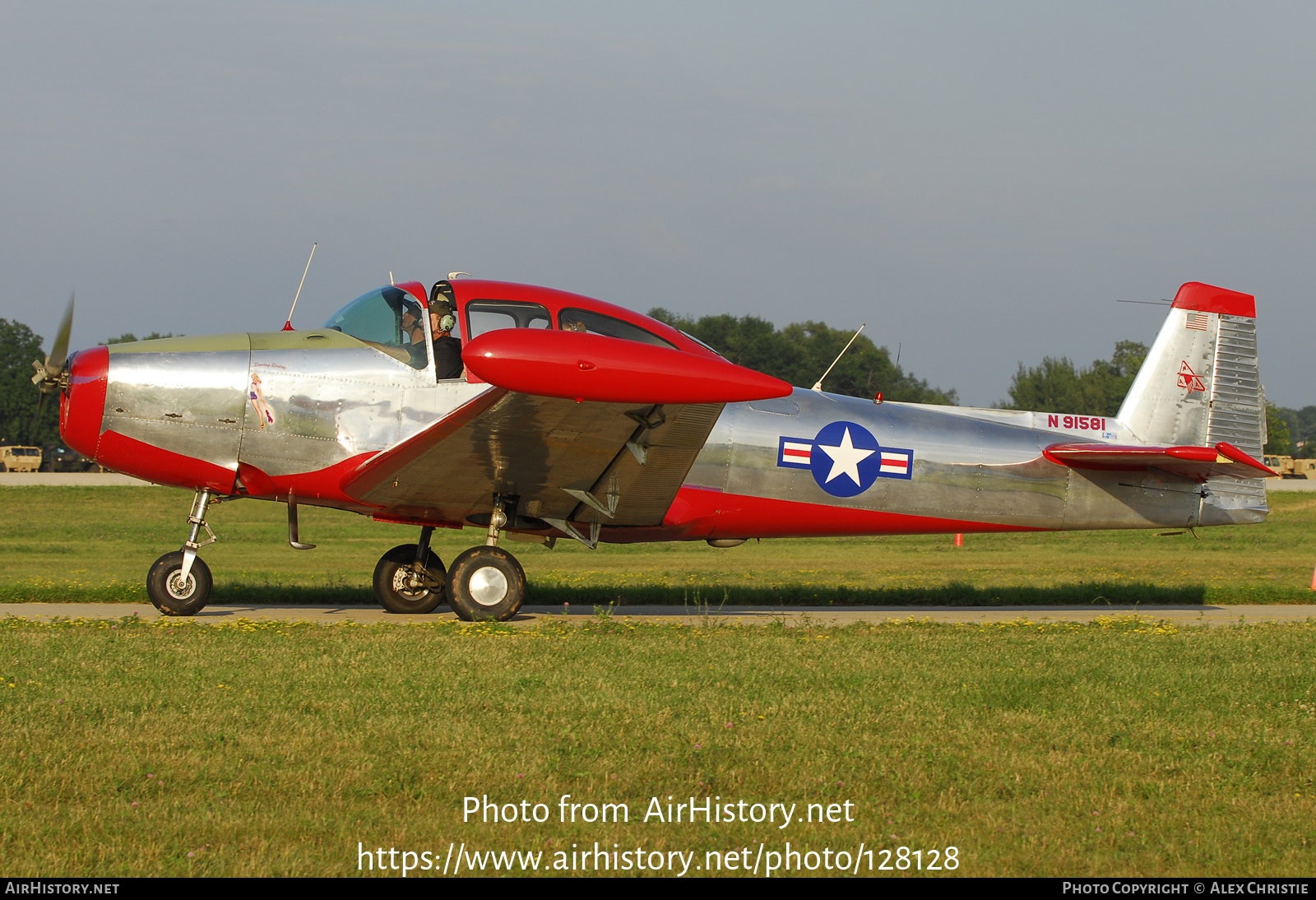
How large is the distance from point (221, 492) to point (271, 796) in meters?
5.58

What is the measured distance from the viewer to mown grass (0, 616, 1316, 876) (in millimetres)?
3697

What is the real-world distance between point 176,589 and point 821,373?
3397 centimetres

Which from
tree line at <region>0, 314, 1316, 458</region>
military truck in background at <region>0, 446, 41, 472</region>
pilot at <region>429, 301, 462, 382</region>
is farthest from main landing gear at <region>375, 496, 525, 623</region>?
military truck in background at <region>0, 446, 41, 472</region>

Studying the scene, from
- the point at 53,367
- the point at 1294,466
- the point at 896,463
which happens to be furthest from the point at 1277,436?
the point at 53,367

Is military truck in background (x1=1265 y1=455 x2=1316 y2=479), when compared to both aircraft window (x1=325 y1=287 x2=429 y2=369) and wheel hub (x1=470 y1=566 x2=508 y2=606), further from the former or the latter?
aircraft window (x1=325 y1=287 x2=429 y2=369)

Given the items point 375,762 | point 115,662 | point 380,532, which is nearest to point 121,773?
Result: point 375,762

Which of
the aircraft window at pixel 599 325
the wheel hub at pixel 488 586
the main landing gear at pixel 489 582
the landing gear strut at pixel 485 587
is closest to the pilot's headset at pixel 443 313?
the aircraft window at pixel 599 325

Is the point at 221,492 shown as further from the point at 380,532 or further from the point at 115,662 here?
the point at 380,532

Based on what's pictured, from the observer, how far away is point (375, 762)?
4.50 m

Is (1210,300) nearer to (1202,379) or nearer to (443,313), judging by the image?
(1202,379)

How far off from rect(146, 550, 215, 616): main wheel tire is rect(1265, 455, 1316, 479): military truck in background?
211 feet

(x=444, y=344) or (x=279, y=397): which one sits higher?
(x=444, y=344)

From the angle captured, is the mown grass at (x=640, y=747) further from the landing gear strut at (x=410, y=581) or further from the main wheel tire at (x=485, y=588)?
the landing gear strut at (x=410, y=581)

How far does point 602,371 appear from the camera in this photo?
22.1 feet
